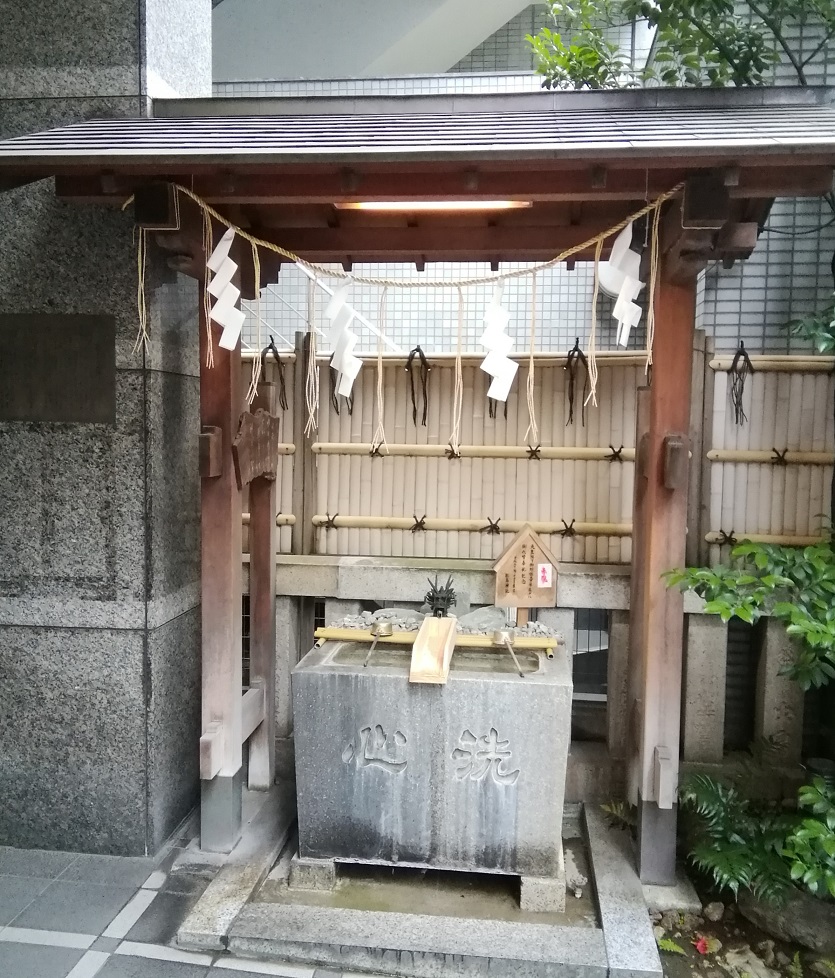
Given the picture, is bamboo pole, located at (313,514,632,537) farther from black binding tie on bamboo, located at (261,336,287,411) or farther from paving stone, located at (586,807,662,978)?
paving stone, located at (586,807,662,978)

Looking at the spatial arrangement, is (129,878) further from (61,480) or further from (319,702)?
(61,480)

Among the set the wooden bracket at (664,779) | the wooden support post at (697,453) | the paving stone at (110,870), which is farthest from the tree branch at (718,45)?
the paving stone at (110,870)

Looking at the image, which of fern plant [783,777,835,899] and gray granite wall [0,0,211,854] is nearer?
fern plant [783,777,835,899]

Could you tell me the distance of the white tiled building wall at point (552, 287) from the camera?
16.4 feet

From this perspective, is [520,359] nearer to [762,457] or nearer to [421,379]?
[421,379]

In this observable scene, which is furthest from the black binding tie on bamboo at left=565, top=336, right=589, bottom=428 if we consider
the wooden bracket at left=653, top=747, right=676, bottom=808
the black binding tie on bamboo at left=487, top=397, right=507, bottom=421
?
the wooden bracket at left=653, top=747, right=676, bottom=808

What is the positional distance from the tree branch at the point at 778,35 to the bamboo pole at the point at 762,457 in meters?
2.75

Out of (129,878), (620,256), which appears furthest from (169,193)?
(129,878)

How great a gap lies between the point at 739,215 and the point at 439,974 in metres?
3.94

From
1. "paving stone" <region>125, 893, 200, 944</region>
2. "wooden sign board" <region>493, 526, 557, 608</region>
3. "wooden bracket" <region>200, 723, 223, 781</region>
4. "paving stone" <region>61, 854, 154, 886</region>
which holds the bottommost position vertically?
"paving stone" <region>61, 854, 154, 886</region>

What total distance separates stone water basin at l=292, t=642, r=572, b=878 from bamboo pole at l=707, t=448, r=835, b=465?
194 cm

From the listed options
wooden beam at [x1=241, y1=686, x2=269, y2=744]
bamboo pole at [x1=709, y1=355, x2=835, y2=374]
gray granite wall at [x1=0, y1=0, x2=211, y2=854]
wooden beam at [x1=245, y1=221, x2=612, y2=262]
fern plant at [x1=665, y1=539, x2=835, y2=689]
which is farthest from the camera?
bamboo pole at [x1=709, y1=355, x2=835, y2=374]

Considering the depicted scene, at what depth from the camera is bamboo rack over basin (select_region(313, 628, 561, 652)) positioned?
157 inches

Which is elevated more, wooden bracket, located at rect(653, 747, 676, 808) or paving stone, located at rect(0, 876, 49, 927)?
wooden bracket, located at rect(653, 747, 676, 808)
